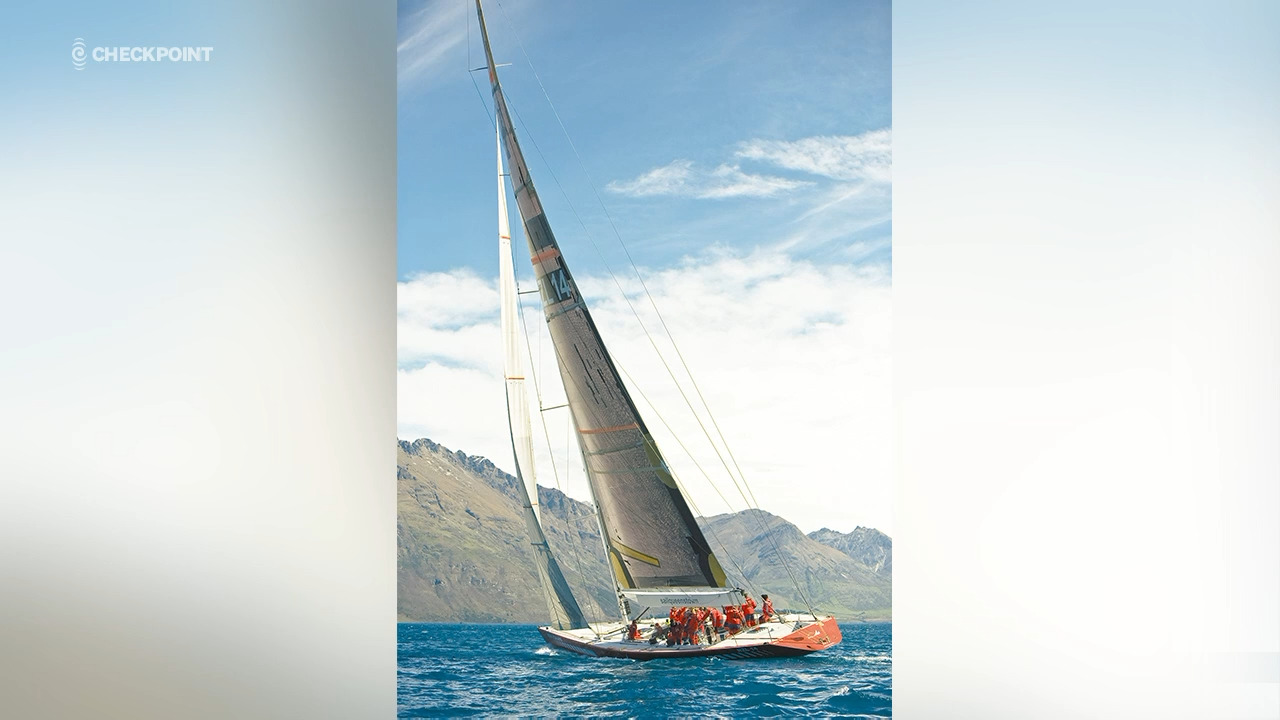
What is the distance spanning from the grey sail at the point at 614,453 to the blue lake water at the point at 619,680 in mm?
342

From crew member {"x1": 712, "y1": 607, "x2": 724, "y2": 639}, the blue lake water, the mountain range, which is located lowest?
the blue lake water

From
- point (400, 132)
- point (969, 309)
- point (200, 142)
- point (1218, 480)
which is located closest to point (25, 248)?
point (200, 142)

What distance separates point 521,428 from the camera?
3.55 meters

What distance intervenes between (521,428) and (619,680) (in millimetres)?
979

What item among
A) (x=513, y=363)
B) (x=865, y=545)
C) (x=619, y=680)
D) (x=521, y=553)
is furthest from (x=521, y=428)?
(x=865, y=545)

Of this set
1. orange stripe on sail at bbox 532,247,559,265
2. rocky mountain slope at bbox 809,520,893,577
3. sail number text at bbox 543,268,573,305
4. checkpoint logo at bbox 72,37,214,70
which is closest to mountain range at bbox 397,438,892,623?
rocky mountain slope at bbox 809,520,893,577

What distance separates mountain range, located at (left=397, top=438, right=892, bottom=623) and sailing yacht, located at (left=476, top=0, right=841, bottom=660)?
49 mm

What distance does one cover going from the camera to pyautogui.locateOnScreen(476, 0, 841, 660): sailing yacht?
340 cm

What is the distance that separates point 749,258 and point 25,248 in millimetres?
2565

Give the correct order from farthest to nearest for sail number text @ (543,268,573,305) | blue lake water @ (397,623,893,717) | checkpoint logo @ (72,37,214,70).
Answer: sail number text @ (543,268,573,305)
checkpoint logo @ (72,37,214,70)
blue lake water @ (397,623,893,717)

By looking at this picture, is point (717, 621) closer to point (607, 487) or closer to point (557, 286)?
point (607, 487)

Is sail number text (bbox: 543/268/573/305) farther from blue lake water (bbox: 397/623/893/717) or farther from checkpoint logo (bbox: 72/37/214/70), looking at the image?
checkpoint logo (bbox: 72/37/214/70)

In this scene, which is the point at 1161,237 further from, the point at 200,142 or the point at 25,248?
the point at 25,248

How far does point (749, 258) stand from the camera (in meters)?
3.42
